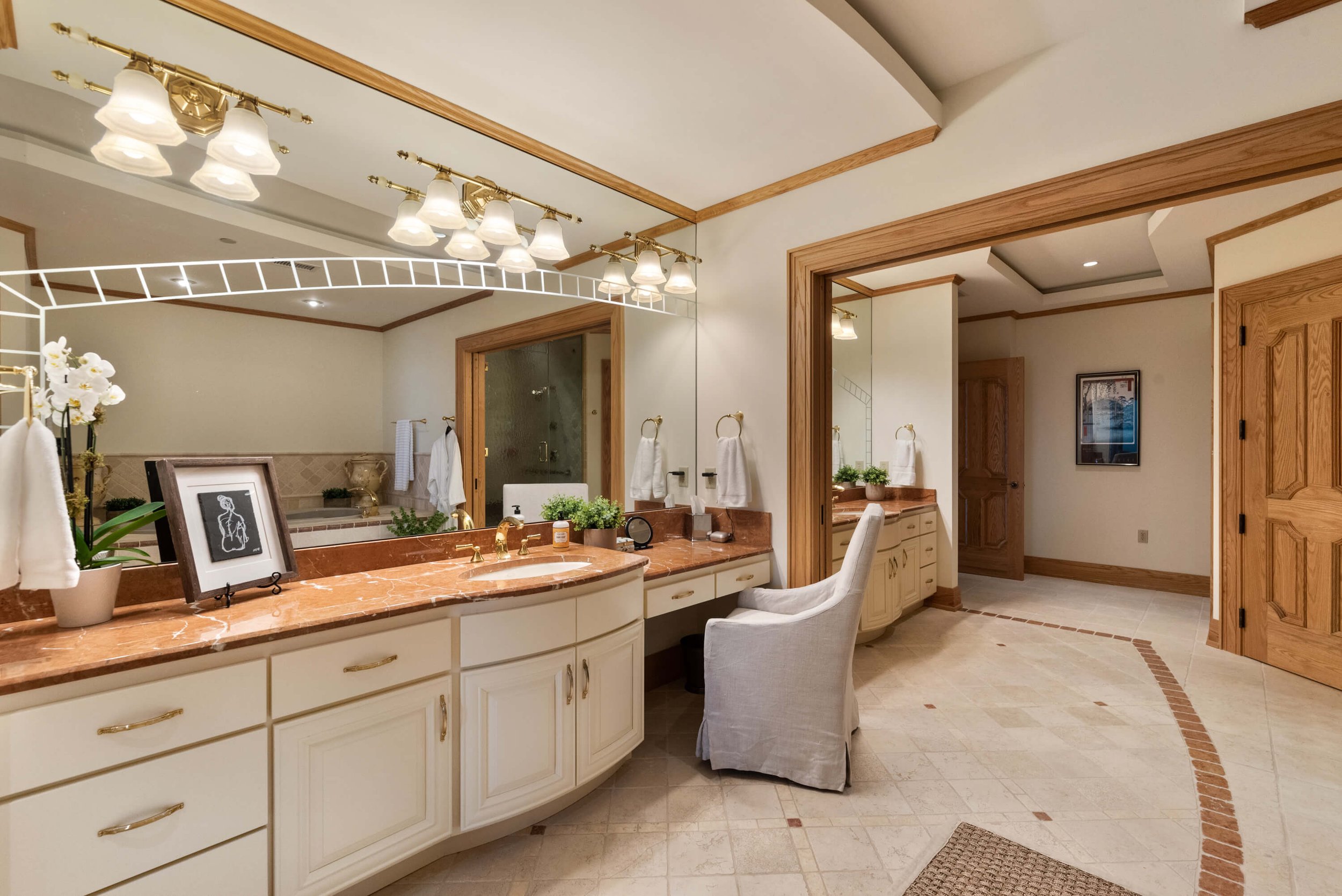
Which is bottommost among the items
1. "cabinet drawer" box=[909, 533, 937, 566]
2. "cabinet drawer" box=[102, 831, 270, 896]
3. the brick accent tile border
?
the brick accent tile border

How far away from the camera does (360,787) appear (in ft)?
5.12

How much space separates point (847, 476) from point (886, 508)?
628 mm

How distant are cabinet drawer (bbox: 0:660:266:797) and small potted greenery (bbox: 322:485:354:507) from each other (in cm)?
71

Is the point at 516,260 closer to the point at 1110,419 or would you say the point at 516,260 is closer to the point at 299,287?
the point at 299,287

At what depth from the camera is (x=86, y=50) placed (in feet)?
4.97

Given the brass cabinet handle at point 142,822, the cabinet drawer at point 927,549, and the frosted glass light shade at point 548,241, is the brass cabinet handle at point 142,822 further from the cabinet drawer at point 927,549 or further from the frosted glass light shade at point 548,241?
the cabinet drawer at point 927,549

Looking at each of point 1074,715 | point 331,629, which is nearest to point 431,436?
point 331,629

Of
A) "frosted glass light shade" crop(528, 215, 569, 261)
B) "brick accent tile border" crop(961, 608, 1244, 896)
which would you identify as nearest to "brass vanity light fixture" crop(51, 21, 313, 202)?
"frosted glass light shade" crop(528, 215, 569, 261)

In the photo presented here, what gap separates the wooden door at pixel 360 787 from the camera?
4.75 feet

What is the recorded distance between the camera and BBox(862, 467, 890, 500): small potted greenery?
15.6ft

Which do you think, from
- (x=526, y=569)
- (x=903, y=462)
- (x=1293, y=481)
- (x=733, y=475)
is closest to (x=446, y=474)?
(x=526, y=569)

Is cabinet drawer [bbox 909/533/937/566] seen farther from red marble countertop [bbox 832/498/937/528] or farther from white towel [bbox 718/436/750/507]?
white towel [bbox 718/436/750/507]

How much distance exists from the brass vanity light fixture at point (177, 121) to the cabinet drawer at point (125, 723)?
1365mm

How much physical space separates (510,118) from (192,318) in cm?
134
